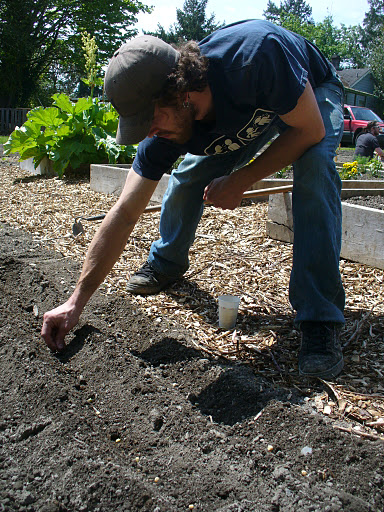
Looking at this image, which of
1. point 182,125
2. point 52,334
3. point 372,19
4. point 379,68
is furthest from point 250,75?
point 372,19

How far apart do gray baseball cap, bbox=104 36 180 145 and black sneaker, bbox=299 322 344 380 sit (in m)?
1.23

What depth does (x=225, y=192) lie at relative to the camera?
2.53m

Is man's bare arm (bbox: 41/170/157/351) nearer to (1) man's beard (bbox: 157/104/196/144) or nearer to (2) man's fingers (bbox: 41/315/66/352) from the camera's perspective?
(2) man's fingers (bbox: 41/315/66/352)

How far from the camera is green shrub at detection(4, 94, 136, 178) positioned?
6.87 metres

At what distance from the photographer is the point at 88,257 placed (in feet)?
7.55

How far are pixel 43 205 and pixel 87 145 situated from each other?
1615 mm

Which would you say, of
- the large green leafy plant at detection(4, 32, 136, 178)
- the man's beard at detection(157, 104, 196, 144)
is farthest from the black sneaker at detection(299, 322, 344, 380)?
the large green leafy plant at detection(4, 32, 136, 178)

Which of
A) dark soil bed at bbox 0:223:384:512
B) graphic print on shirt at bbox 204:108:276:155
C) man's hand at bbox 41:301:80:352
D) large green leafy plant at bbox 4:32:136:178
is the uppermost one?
graphic print on shirt at bbox 204:108:276:155

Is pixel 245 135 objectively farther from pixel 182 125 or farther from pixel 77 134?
pixel 77 134

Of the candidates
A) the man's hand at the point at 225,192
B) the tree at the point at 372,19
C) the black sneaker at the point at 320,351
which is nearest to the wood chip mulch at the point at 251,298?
the black sneaker at the point at 320,351

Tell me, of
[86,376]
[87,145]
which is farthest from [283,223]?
[87,145]

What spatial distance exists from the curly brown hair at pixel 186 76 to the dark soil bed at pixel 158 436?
4.03ft

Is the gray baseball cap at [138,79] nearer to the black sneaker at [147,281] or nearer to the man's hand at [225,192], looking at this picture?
the man's hand at [225,192]

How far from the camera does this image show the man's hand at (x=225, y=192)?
98.6 inches
